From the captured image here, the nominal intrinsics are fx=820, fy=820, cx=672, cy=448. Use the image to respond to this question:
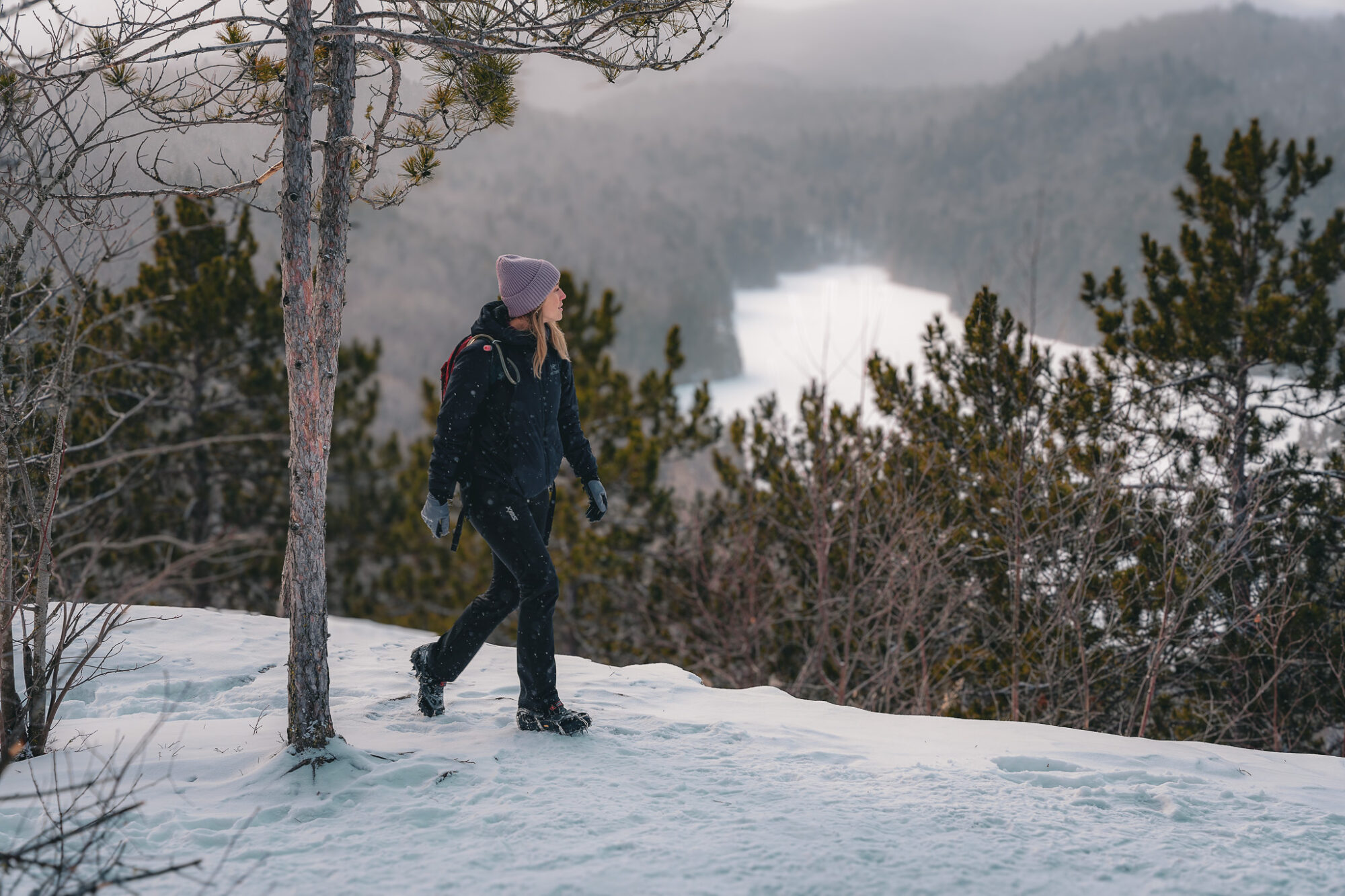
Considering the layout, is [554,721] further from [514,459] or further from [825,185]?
[825,185]

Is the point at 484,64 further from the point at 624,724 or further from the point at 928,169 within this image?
the point at 928,169

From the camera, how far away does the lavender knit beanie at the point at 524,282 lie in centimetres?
319

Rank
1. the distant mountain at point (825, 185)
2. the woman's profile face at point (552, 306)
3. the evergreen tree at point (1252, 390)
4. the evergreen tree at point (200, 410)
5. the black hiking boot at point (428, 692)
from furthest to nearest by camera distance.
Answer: the distant mountain at point (825, 185) → the evergreen tree at point (200, 410) → the evergreen tree at point (1252, 390) → the black hiking boot at point (428, 692) → the woman's profile face at point (552, 306)

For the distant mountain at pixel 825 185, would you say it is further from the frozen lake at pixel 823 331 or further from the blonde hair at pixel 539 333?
the blonde hair at pixel 539 333

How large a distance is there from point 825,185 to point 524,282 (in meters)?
114

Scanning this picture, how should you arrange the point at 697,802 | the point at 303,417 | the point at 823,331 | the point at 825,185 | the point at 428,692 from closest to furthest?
the point at 697,802 < the point at 303,417 < the point at 428,692 < the point at 823,331 < the point at 825,185

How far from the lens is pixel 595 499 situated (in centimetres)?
359

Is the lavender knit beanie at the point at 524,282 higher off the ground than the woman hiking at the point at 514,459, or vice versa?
the lavender knit beanie at the point at 524,282

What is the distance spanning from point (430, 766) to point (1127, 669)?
6854 mm

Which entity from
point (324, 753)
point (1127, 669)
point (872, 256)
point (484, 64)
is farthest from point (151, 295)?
point (872, 256)

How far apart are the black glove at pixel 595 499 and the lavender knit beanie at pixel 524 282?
0.80 metres

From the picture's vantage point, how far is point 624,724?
3479mm

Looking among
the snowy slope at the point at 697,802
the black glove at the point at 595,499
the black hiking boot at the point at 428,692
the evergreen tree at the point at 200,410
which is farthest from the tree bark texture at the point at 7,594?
the evergreen tree at the point at 200,410

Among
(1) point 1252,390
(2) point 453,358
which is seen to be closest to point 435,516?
(2) point 453,358
